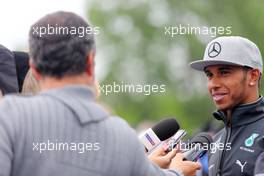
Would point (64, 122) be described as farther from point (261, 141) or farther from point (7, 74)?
point (261, 141)

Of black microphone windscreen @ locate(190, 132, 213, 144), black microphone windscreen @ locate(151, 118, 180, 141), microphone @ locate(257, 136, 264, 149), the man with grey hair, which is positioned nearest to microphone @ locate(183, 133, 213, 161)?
black microphone windscreen @ locate(190, 132, 213, 144)

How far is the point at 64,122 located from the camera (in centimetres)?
480

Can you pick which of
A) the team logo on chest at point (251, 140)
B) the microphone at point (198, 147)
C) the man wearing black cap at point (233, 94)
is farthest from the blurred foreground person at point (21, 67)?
the team logo on chest at point (251, 140)

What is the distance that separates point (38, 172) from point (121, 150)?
432 mm

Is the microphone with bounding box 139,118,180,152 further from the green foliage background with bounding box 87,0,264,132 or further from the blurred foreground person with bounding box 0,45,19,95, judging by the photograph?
the green foliage background with bounding box 87,0,264,132

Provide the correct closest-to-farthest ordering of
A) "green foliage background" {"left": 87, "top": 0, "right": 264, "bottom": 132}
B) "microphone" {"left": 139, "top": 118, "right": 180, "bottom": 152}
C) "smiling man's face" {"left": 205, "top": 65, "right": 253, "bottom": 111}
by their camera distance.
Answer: "microphone" {"left": 139, "top": 118, "right": 180, "bottom": 152}
"smiling man's face" {"left": 205, "top": 65, "right": 253, "bottom": 111}
"green foliage background" {"left": 87, "top": 0, "right": 264, "bottom": 132}

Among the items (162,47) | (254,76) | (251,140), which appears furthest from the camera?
(162,47)

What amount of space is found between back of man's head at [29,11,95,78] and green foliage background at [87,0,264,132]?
94.6ft

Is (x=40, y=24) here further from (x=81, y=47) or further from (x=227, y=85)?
(x=227, y=85)

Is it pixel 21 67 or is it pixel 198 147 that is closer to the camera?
pixel 198 147

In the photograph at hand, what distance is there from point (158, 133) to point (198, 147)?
1.31 ft

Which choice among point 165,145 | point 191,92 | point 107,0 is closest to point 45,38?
point 165,145

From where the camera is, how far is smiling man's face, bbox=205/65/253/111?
7.16m

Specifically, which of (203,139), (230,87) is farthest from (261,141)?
(230,87)
